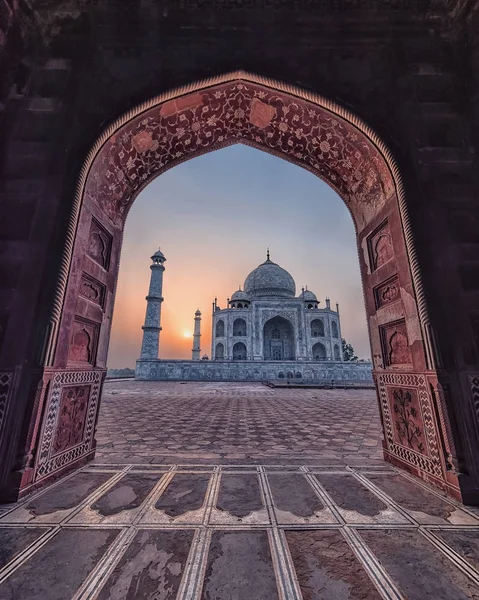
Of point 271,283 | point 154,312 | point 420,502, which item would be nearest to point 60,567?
point 420,502

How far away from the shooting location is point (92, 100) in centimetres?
249

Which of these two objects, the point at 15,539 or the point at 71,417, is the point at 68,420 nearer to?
the point at 71,417

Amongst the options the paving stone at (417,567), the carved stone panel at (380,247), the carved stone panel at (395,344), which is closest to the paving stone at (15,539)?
the paving stone at (417,567)

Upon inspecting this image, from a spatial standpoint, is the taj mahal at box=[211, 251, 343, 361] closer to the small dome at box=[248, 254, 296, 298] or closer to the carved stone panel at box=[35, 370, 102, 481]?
the small dome at box=[248, 254, 296, 298]

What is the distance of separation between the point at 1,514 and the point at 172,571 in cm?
117

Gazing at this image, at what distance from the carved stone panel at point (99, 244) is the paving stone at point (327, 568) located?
2.63m

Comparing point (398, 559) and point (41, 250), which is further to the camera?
point (41, 250)

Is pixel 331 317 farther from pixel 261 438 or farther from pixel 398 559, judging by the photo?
pixel 398 559

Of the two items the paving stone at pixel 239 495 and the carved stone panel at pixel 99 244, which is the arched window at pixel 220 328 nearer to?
the carved stone panel at pixel 99 244

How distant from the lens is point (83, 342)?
2422 millimetres

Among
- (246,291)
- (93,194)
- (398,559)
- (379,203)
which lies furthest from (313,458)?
(246,291)

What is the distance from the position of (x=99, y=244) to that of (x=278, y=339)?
23891mm

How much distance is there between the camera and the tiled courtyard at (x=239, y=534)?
98 cm

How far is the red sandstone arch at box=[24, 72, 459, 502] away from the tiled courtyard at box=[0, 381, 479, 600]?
352 mm
